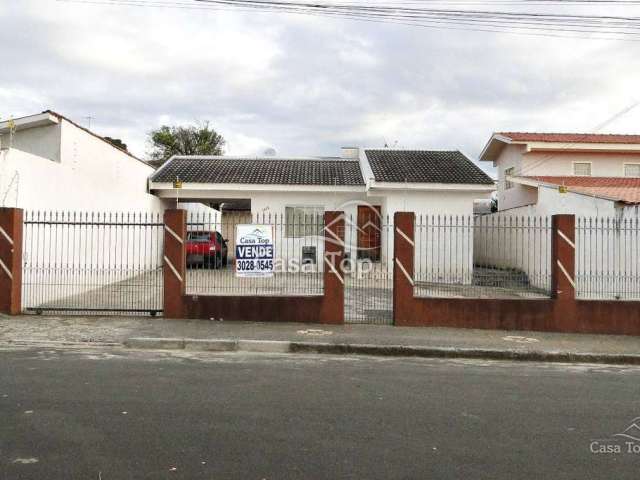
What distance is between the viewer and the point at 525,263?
55.4ft

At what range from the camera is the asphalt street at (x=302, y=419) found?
13.1 ft

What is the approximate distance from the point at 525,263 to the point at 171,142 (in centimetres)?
3580

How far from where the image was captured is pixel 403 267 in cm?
1033

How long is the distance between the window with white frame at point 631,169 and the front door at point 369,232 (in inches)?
411

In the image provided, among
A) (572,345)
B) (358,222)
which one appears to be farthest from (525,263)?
(572,345)

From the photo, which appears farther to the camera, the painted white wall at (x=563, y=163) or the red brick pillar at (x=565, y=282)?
the painted white wall at (x=563, y=163)

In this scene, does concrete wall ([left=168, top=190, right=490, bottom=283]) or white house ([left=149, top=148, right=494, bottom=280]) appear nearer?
concrete wall ([left=168, top=190, right=490, bottom=283])

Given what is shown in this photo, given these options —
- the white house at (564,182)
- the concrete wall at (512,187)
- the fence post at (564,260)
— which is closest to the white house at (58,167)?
the fence post at (564,260)

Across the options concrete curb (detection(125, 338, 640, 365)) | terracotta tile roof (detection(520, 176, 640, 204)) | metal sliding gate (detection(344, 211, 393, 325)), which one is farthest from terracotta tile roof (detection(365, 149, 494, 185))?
concrete curb (detection(125, 338, 640, 365))

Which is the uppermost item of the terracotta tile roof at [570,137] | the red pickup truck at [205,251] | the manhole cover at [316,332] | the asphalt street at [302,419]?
the terracotta tile roof at [570,137]

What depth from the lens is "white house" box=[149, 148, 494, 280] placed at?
18891 mm

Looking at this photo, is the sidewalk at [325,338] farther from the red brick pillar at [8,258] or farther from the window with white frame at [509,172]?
the window with white frame at [509,172]

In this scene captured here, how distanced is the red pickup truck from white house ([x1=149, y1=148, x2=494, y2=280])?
20.9 feet

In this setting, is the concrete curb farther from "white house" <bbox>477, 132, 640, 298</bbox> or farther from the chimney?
the chimney
